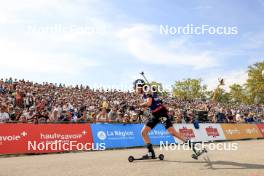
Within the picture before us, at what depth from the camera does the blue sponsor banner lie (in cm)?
1794

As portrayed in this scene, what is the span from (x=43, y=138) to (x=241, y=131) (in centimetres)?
1766

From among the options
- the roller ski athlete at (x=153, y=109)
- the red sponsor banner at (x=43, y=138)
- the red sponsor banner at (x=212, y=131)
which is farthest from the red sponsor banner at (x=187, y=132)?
the roller ski athlete at (x=153, y=109)

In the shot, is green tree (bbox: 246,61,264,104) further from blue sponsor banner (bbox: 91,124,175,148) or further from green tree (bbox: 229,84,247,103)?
blue sponsor banner (bbox: 91,124,175,148)

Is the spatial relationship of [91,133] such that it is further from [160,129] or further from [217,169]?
[217,169]

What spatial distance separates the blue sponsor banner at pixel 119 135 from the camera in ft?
58.9

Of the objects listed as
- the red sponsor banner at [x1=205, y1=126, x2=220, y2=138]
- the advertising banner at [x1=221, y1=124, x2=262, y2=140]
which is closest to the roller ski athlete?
the red sponsor banner at [x1=205, y1=126, x2=220, y2=138]

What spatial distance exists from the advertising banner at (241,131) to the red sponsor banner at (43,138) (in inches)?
508

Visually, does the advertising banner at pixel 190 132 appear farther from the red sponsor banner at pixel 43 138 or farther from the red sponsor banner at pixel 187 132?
the red sponsor banner at pixel 43 138

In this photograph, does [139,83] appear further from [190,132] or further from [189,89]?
[189,89]

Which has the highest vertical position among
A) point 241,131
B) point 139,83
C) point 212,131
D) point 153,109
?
point 139,83

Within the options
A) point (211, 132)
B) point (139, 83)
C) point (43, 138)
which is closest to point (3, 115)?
point (43, 138)

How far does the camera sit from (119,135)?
18750 mm

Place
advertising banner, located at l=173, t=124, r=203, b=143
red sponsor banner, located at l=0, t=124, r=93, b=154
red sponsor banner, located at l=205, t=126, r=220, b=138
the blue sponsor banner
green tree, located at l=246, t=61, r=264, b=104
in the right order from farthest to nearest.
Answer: green tree, located at l=246, t=61, r=264, b=104 → red sponsor banner, located at l=205, t=126, r=220, b=138 → advertising banner, located at l=173, t=124, r=203, b=143 → the blue sponsor banner → red sponsor banner, located at l=0, t=124, r=93, b=154

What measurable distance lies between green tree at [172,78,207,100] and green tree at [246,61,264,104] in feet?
49.3
